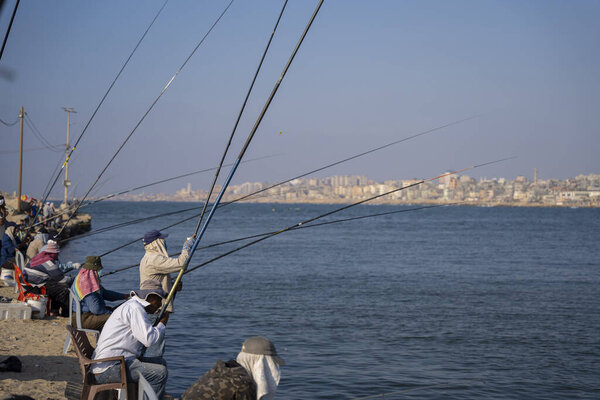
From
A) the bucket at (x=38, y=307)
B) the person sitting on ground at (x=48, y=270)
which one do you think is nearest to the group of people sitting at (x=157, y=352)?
the person sitting on ground at (x=48, y=270)

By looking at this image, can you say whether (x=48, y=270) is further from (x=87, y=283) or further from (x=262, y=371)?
(x=262, y=371)

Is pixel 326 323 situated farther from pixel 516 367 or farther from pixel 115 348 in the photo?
pixel 115 348

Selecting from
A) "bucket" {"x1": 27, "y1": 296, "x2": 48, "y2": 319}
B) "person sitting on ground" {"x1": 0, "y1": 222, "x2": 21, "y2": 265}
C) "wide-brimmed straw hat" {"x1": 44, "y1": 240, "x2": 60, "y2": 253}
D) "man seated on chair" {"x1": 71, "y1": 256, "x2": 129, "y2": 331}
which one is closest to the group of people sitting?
"man seated on chair" {"x1": 71, "y1": 256, "x2": 129, "y2": 331}

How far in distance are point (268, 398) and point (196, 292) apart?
15127mm

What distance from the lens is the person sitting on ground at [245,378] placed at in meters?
4.09

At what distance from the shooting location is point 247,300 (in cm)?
1758

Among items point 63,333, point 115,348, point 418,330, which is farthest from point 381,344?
point 115,348

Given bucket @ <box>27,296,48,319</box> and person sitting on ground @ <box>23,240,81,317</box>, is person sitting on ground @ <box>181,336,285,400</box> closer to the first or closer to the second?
person sitting on ground @ <box>23,240,81,317</box>

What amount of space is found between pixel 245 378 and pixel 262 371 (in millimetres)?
135

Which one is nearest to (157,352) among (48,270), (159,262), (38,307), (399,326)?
(159,262)

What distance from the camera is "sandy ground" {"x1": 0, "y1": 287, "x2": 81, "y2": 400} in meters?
6.16

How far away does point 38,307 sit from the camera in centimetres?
921

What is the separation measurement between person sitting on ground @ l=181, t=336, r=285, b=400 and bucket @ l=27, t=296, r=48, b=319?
19.1 ft

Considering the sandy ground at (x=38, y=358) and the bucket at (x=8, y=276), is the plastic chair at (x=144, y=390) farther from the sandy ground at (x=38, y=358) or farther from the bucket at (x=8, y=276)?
the bucket at (x=8, y=276)
